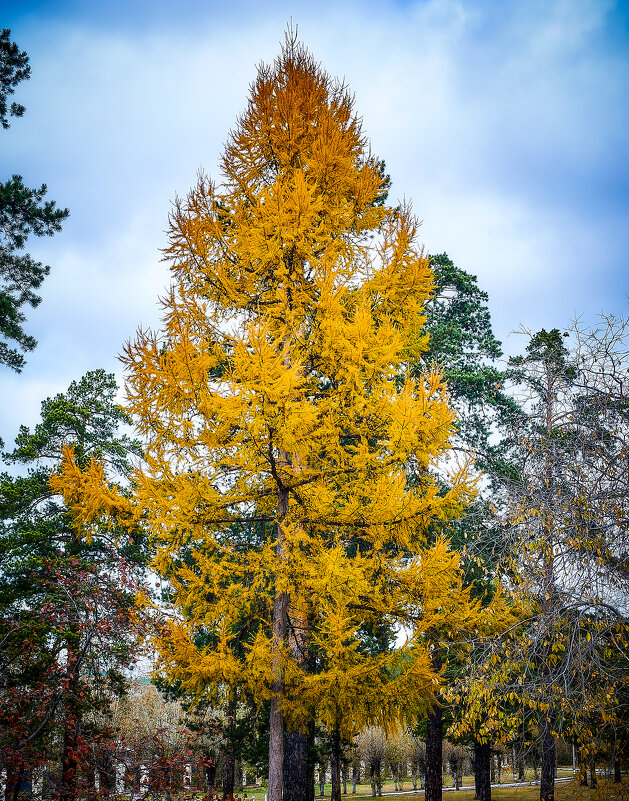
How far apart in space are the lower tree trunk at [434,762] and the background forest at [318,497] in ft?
13.3

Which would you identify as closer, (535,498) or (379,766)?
(535,498)

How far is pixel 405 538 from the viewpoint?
297 inches

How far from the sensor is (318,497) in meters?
7.66

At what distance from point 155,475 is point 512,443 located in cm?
474

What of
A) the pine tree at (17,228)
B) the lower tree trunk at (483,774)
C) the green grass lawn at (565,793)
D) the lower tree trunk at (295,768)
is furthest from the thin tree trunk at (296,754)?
the lower tree trunk at (483,774)

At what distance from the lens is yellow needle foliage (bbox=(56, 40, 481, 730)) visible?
717 centimetres

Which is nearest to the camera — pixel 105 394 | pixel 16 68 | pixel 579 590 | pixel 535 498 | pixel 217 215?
pixel 579 590

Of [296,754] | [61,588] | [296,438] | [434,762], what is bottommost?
[434,762]

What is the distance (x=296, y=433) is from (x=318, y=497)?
3.84 feet

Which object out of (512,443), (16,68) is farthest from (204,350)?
(16,68)

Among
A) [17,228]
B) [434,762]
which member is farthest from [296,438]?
[434,762]

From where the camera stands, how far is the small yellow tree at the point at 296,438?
718 centimetres

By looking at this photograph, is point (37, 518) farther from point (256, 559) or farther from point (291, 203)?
point (291, 203)

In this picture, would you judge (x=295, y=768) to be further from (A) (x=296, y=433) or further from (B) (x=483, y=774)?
(B) (x=483, y=774)
